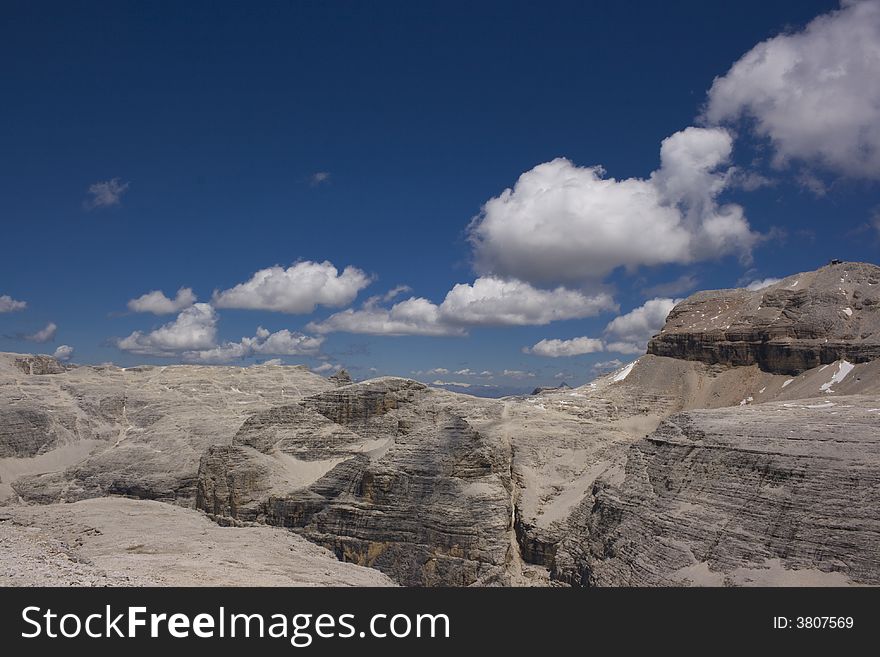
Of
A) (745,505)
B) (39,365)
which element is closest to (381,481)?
(745,505)

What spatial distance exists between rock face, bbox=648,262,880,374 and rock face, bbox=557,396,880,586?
37357 millimetres

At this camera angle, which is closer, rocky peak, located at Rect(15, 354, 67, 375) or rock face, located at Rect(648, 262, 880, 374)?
rock face, located at Rect(648, 262, 880, 374)

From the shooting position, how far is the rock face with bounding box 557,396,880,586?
27016 mm

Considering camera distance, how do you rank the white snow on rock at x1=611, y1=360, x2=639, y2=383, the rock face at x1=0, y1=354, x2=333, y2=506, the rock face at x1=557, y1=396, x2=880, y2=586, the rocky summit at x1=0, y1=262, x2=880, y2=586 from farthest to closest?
the white snow on rock at x1=611, y1=360, x2=639, y2=383, the rock face at x1=0, y1=354, x2=333, y2=506, the rocky summit at x1=0, y1=262, x2=880, y2=586, the rock face at x1=557, y1=396, x2=880, y2=586

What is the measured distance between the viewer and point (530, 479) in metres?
49.4

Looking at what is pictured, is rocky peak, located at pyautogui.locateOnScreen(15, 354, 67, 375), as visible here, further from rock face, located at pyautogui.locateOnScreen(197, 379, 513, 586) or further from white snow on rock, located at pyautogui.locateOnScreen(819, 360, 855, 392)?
white snow on rock, located at pyautogui.locateOnScreen(819, 360, 855, 392)

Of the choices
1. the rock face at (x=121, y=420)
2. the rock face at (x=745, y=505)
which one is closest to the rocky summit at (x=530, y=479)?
the rock face at (x=745, y=505)

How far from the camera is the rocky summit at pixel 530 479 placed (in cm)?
2844

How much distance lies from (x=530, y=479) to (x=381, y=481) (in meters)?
11.9

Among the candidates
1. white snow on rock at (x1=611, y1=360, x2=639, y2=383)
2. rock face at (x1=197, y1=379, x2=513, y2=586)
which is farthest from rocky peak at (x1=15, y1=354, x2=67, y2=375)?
white snow on rock at (x1=611, y1=360, x2=639, y2=383)

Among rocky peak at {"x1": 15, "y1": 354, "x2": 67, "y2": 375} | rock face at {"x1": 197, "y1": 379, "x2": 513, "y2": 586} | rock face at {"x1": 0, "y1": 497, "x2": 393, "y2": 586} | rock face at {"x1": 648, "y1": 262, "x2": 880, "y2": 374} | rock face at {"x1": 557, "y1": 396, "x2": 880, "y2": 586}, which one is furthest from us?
rocky peak at {"x1": 15, "y1": 354, "x2": 67, "y2": 375}

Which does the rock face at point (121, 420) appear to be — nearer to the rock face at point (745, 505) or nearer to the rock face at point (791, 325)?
the rock face at point (745, 505)

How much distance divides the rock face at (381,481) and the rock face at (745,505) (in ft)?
22.3
